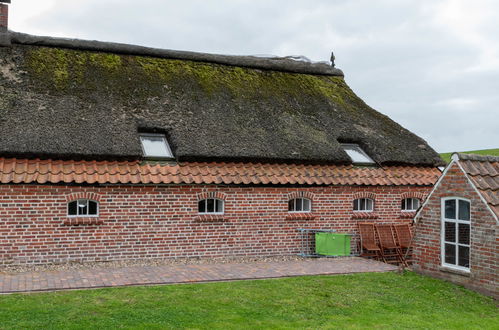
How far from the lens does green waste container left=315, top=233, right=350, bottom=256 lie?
45.7ft

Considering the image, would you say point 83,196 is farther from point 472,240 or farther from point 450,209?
A: point 472,240

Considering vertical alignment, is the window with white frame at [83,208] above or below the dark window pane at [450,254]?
above

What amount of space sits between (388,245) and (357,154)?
3085 mm

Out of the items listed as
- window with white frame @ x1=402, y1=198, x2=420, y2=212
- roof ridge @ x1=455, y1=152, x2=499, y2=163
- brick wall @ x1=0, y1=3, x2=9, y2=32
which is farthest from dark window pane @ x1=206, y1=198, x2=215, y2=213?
brick wall @ x1=0, y1=3, x2=9, y2=32

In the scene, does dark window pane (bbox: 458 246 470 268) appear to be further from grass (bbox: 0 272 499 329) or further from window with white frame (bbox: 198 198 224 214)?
window with white frame (bbox: 198 198 224 214)

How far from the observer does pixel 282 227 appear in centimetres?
1414

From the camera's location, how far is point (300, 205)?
14.6 m

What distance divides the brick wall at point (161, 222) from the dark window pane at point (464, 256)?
4.84 metres

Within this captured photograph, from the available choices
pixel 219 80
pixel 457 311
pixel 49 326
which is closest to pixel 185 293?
pixel 49 326

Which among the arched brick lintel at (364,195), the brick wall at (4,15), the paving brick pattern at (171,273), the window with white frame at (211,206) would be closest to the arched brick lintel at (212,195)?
the window with white frame at (211,206)

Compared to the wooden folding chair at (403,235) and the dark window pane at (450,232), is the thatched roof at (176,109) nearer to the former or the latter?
the wooden folding chair at (403,235)

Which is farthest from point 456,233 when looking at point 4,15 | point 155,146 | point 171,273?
point 4,15

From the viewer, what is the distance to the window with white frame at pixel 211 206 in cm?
1344

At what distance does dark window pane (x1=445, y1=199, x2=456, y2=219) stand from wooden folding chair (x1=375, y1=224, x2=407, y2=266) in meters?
4.16
